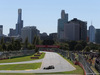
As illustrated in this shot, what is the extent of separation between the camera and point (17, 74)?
105 feet

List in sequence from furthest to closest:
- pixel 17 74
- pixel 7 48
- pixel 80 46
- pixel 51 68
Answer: pixel 80 46 → pixel 7 48 → pixel 51 68 → pixel 17 74

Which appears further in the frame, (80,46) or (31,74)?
(80,46)

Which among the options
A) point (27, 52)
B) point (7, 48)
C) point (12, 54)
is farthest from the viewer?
point (7, 48)

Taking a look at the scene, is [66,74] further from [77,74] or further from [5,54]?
Result: [5,54]

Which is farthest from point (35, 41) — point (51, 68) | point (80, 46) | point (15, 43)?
point (51, 68)

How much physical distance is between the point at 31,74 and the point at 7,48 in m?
88.2

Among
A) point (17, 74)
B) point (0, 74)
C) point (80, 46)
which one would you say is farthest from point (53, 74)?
point (80, 46)

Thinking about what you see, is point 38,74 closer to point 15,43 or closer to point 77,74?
point 77,74

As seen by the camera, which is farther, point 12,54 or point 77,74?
point 12,54

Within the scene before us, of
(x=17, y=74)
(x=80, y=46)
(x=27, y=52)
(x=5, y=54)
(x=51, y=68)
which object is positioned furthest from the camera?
(x=80, y=46)

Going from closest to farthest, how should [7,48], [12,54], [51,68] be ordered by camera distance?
[51,68]
[12,54]
[7,48]

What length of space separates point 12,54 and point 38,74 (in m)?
57.3

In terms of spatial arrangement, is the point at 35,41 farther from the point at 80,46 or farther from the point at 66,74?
the point at 66,74

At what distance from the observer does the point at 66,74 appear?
32.8 metres
